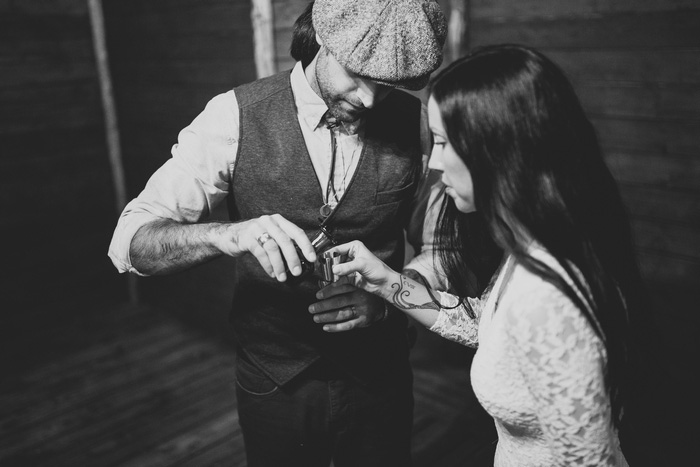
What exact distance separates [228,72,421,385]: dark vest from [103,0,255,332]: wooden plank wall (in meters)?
1.89

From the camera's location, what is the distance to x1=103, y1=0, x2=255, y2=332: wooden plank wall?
3.38m

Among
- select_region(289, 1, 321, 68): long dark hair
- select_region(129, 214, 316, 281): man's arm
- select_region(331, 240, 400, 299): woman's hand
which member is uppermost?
select_region(289, 1, 321, 68): long dark hair

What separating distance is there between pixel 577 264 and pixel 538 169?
0.57 feet

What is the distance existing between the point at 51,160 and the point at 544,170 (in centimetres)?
374

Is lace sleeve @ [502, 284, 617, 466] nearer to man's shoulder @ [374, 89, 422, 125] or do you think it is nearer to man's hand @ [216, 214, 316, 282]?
man's hand @ [216, 214, 316, 282]

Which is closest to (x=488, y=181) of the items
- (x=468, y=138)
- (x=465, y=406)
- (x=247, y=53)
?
(x=468, y=138)

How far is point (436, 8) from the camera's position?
1397 mm

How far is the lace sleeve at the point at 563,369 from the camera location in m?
1.02

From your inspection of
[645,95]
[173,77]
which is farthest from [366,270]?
[173,77]

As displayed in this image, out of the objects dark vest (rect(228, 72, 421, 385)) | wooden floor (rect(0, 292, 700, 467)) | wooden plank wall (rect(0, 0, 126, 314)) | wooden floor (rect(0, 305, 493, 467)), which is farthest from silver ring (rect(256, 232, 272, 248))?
wooden plank wall (rect(0, 0, 126, 314))

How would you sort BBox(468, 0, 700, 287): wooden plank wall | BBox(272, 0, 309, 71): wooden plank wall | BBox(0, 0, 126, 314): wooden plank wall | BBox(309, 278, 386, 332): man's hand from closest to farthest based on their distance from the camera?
1. BBox(309, 278, 386, 332): man's hand
2. BBox(468, 0, 700, 287): wooden plank wall
3. BBox(272, 0, 309, 71): wooden plank wall
4. BBox(0, 0, 126, 314): wooden plank wall

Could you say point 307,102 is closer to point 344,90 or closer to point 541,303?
point 344,90

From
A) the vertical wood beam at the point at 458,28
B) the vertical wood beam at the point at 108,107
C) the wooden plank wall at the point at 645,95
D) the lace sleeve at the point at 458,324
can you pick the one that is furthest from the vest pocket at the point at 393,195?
the vertical wood beam at the point at 108,107

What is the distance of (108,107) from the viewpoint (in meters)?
4.21
